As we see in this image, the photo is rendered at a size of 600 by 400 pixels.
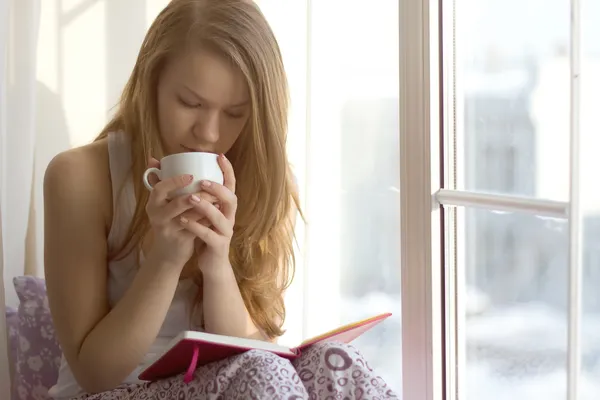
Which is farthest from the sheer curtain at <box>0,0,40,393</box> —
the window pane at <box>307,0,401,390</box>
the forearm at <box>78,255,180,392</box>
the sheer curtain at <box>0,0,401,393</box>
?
the window pane at <box>307,0,401,390</box>

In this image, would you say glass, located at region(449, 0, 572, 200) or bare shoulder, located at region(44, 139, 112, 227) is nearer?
glass, located at region(449, 0, 572, 200)

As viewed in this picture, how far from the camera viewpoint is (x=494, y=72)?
1434 mm

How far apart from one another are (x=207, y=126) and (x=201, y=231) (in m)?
0.18

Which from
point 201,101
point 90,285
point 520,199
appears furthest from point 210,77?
point 520,199

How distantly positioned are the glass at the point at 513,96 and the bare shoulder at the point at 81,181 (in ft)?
2.03

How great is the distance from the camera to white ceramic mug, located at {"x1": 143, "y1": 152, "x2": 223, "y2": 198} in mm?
1284

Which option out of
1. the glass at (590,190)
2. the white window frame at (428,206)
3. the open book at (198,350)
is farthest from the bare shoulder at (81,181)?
the glass at (590,190)

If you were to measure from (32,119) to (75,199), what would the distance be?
50 centimetres

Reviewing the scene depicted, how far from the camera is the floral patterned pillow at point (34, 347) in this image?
169 centimetres

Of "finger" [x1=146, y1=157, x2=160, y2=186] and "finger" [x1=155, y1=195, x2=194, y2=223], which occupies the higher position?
"finger" [x1=146, y1=157, x2=160, y2=186]

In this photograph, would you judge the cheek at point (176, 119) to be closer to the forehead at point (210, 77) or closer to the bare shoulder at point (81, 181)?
the forehead at point (210, 77)

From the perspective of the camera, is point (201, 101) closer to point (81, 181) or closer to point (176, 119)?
point (176, 119)

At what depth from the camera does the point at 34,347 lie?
1.71 metres

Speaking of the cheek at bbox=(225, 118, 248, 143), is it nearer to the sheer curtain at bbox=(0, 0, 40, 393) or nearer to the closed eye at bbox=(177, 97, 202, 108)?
the closed eye at bbox=(177, 97, 202, 108)
